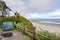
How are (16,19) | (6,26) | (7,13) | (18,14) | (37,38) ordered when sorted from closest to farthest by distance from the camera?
(37,38) < (6,26) < (16,19) < (18,14) < (7,13)

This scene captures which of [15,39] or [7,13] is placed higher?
[7,13]

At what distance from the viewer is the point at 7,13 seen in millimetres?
27797

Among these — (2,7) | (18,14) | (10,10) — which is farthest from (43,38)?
(10,10)

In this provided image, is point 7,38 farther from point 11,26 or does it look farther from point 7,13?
point 7,13

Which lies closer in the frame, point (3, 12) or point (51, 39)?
point (51, 39)

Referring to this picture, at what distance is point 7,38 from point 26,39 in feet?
5.53

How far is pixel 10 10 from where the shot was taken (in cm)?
2883

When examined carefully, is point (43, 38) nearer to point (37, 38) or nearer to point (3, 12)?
point (37, 38)

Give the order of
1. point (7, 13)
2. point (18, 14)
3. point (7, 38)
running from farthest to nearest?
point (7, 13) < point (18, 14) < point (7, 38)

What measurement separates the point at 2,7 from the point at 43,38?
56.8ft

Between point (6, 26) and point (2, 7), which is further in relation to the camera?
point (2, 7)

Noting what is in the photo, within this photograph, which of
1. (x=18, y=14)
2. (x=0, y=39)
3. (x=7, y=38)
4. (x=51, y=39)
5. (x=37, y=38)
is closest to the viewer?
(x=51, y=39)

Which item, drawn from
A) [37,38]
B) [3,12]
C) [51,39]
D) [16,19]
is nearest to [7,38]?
[37,38]

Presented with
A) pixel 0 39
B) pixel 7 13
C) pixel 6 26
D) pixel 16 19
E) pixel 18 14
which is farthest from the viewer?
pixel 7 13
